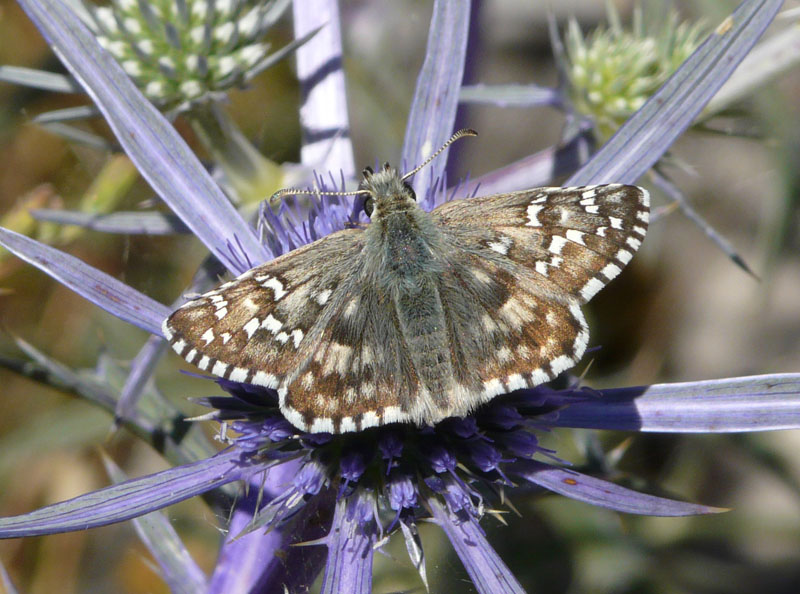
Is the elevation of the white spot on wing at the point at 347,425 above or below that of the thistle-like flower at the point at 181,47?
below

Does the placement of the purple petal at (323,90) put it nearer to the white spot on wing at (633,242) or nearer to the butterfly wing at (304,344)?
the butterfly wing at (304,344)

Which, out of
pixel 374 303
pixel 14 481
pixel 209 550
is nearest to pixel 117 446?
pixel 14 481

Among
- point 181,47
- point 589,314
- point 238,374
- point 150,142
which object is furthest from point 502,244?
point 589,314

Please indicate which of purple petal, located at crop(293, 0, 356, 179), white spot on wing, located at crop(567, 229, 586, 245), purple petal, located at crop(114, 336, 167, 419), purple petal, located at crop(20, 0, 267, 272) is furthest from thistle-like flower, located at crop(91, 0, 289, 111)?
white spot on wing, located at crop(567, 229, 586, 245)

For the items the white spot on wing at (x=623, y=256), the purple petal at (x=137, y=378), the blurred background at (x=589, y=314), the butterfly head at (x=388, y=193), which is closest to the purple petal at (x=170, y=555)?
the purple petal at (x=137, y=378)

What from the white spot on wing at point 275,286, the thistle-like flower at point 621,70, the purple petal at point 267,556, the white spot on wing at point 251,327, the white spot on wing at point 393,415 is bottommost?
the purple petal at point 267,556

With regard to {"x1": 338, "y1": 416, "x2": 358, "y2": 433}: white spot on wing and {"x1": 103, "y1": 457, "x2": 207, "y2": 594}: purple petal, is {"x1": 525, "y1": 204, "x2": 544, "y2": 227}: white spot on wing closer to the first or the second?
{"x1": 338, "y1": 416, "x2": 358, "y2": 433}: white spot on wing
